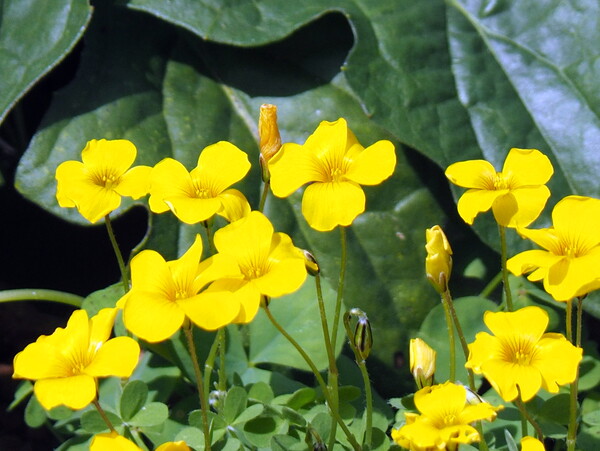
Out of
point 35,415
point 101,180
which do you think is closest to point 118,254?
point 101,180

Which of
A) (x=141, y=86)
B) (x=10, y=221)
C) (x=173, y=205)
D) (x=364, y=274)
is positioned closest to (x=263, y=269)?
(x=173, y=205)

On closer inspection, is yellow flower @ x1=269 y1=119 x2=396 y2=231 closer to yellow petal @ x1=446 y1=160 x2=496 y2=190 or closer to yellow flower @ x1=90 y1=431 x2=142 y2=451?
yellow petal @ x1=446 y1=160 x2=496 y2=190

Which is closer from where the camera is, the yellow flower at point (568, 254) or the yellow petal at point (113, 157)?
the yellow flower at point (568, 254)

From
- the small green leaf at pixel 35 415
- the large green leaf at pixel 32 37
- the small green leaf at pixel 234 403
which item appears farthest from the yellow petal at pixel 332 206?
the large green leaf at pixel 32 37

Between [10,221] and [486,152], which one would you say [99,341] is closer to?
[486,152]

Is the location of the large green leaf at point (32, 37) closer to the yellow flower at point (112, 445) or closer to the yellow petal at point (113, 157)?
the yellow petal at point (113, 157)

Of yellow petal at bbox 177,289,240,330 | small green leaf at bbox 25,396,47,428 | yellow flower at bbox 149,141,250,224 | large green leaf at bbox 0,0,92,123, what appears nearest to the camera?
yellow petal at bbox 177,289,240,330

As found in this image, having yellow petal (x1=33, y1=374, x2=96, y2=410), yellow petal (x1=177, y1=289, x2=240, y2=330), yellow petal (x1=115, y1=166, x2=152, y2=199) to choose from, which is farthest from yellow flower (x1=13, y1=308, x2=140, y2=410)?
yellow petal (x1=115, y1=166, x2=152, y2=199)
